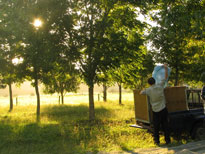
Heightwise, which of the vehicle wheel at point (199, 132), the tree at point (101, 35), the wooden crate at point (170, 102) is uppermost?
the tree at point (101, 35)

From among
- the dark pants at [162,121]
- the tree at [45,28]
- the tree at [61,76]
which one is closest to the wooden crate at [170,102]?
the dark pants at [162,121]

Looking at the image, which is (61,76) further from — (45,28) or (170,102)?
(170,102)

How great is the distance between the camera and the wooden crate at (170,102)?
633 cm

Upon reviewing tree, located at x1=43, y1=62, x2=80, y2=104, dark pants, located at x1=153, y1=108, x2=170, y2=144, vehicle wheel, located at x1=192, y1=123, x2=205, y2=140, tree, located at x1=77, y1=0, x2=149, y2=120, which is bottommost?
vehicle wheel, located at x1=192, y1=123, x2=205, y2=140

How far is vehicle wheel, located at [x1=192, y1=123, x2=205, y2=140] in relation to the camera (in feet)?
19.9

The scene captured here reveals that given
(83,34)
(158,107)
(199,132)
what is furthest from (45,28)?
(199,132)

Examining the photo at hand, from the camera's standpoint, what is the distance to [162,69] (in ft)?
22.0

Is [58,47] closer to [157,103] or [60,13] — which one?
[60,13]

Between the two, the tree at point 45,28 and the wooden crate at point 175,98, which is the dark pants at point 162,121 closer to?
the wooden crate at point 175,98

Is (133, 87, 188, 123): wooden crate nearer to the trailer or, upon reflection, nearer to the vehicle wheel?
the trailer

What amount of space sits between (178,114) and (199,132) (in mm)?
781

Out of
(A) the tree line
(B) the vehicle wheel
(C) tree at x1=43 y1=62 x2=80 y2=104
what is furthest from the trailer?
(C) tree at x1=43 y1=62 x2=80 y2=104

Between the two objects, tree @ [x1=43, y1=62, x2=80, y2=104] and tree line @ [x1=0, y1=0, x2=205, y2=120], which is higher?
tree line @ [x1=0, y1=0, x2=205, y2=120]

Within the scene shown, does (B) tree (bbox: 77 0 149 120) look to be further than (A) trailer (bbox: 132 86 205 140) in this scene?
Yes
